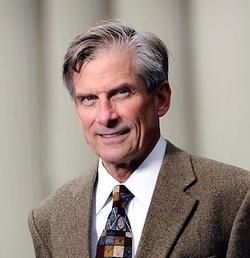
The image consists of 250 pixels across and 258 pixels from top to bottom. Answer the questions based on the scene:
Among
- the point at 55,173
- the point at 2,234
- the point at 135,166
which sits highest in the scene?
the point at 135,166

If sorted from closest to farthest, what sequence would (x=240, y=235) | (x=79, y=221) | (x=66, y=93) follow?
(x=240, y=235) < (x=79, y=221) < (x=66, y=93)

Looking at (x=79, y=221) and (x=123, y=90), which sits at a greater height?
(x=123, y=90)

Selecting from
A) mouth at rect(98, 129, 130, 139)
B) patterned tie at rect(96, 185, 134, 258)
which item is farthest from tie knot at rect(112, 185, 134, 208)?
mouth at rect(98, 129, 130, 139)

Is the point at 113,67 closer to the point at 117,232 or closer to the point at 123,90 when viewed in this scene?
the point at 123,90

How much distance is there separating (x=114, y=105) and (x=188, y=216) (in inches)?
9.1

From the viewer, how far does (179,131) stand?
1507 mm

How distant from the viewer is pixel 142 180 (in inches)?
44.1

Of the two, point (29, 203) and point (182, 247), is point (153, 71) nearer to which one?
point (182, 247)

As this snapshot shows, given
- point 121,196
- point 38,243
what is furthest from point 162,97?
point 38,243

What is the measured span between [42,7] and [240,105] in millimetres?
545

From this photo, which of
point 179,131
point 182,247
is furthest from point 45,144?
point 182,247

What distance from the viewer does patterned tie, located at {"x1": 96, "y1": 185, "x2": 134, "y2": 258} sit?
1.07 metres

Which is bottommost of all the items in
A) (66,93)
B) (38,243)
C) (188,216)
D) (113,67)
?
(38,243)

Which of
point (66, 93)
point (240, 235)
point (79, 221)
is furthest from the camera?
point (66, 93)
